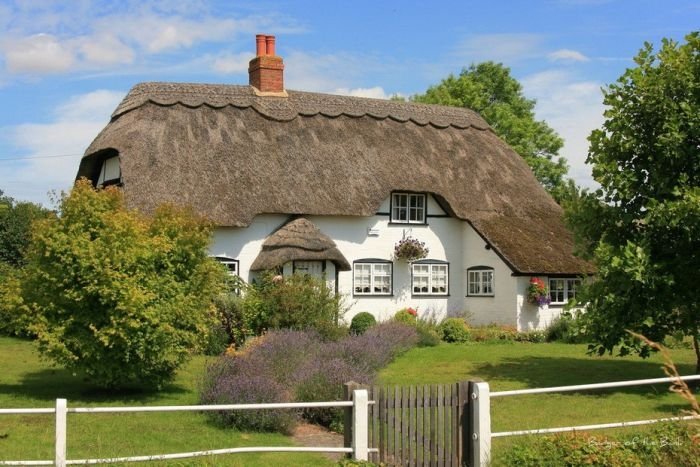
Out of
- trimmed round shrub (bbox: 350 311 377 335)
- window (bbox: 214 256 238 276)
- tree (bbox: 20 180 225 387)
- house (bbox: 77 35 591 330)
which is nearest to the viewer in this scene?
tree (bbox: 20 180 225 387)

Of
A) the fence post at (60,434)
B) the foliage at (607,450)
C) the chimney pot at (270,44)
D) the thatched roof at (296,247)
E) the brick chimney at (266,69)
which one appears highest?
the chimney pot at (270,44)

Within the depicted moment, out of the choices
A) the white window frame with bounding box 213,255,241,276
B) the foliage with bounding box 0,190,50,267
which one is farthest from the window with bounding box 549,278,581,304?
the foliage with bounding box 0,190,50,267

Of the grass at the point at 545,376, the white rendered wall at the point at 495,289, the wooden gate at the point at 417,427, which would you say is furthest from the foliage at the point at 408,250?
the wooden gate at the point at 417,427

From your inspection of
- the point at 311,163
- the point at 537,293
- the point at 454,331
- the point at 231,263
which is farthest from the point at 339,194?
the point at 537,293

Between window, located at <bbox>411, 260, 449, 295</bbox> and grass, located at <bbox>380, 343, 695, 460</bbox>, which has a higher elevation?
window, located at <bbox>411, 260, 449, 295</bbox>

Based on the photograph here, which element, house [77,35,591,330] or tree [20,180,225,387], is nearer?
tree [20,180,225,387]

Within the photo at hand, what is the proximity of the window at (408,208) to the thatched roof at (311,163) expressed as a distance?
68 centimetres

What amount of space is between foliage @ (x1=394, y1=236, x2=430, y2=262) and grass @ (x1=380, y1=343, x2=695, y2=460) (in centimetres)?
453

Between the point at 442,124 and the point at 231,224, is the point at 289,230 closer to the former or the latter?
the point at 231,224

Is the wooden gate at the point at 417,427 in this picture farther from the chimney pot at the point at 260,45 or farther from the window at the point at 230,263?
the chimney pot at the point at 260,45

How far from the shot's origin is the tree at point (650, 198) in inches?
614

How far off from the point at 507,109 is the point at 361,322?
2444 cm

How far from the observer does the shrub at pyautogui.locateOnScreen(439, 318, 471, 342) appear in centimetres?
2664

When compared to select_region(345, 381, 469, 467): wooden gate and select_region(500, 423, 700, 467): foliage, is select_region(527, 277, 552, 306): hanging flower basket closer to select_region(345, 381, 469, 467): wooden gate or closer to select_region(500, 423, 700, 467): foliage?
select_region(500, 423, 700, 467): foliage
